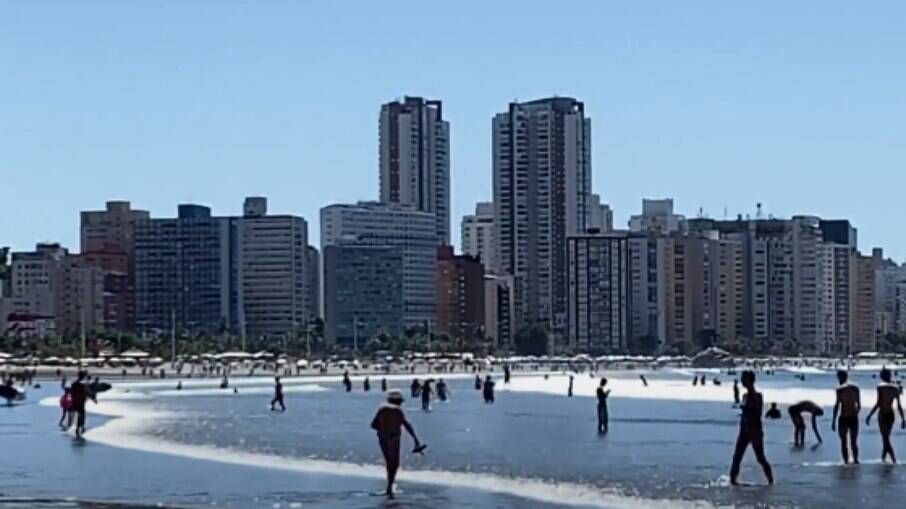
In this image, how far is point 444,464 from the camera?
109 ft

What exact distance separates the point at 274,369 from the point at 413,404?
10612cm

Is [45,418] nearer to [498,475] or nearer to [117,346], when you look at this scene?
[498,475]

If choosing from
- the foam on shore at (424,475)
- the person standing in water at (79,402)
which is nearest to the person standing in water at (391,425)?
the foam on shore at (424,475)

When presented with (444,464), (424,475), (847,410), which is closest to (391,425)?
(424,475)

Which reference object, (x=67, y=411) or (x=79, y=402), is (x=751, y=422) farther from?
(x=67, y=411)

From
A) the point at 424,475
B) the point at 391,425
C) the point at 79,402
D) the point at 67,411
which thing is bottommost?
the point at 424,475

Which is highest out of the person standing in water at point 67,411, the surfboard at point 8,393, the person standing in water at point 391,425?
the person standing in water at point 391,425

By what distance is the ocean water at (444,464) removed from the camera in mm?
25859

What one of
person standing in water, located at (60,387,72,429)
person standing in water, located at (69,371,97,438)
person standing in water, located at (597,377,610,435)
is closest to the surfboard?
person standing in water, located at (60,387,72,429)

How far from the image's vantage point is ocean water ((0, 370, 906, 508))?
25.9 meters

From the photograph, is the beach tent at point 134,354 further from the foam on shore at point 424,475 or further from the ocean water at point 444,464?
the foam on shore at point 424,475

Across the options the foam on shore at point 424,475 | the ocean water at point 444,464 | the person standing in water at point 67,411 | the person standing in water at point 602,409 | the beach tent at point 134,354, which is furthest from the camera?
the beach tent at point 134,354

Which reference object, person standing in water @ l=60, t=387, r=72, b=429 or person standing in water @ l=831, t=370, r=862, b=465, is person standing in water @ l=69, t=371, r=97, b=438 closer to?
person standing in water @ l=60, t=387, r=72, b=429

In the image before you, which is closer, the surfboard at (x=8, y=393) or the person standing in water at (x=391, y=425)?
the person standing in water at (x=391, y=425)
